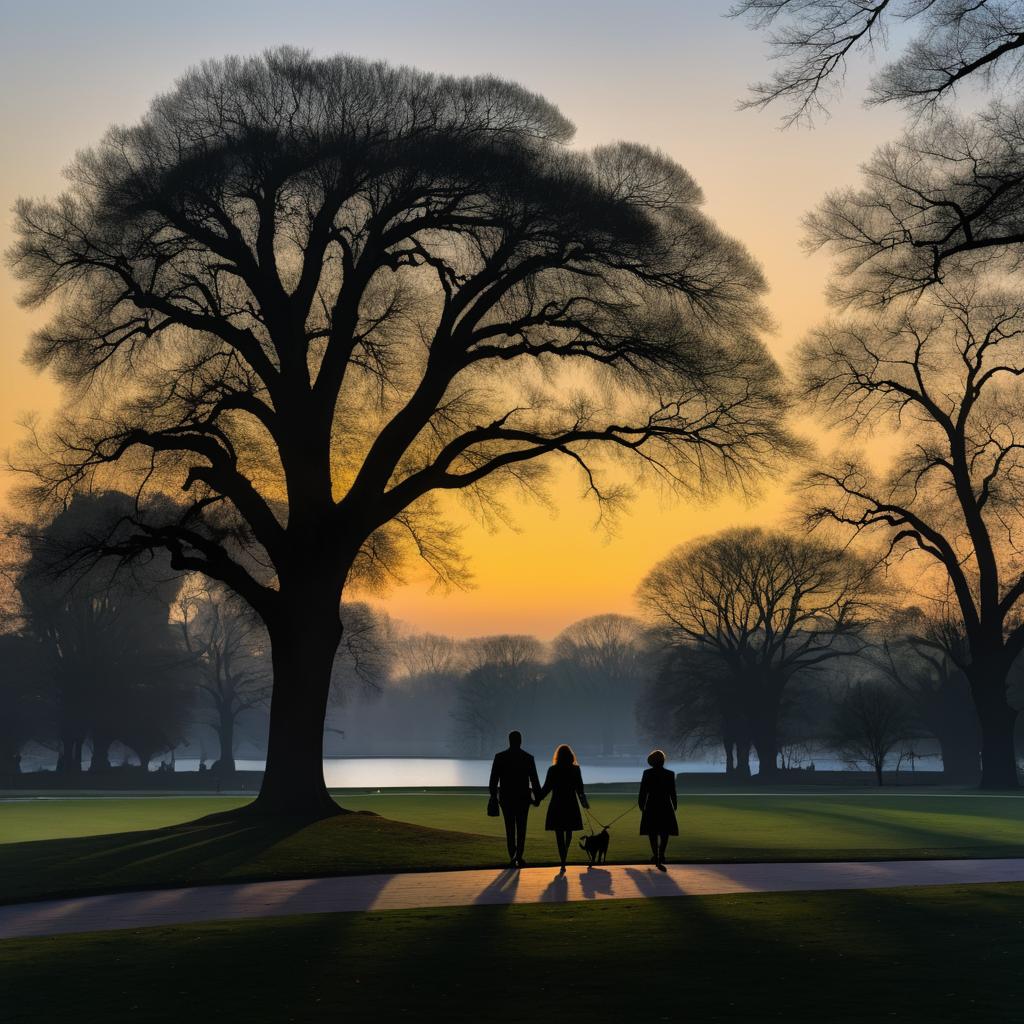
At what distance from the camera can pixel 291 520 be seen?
95.2ft

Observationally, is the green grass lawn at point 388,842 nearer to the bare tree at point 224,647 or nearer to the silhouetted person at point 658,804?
the silhouetted person at point 658,804

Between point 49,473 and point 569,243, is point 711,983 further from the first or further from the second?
point 49,473

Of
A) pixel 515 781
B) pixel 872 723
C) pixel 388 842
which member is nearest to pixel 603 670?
pixel 872 723

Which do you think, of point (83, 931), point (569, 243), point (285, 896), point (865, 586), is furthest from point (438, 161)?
point (865, 586)

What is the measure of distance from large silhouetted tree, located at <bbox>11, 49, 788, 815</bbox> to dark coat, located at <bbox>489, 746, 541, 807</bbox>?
9179 mm

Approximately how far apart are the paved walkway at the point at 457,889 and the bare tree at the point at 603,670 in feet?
404

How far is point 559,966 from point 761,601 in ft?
223

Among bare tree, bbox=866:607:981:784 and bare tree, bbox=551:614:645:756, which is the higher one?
bare tree, bbox=551:614:645:756

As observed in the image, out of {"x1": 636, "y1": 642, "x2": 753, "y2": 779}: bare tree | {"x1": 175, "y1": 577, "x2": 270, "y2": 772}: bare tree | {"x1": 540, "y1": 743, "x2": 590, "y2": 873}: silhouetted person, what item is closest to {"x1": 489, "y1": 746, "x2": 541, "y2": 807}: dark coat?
{"x1": 540, "y1": 743, "x2": 590, "y2": 873}: silhouetted person

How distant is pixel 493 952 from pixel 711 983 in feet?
8.12

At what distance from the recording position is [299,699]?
94.6ft

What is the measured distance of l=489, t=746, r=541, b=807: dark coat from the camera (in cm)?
1980

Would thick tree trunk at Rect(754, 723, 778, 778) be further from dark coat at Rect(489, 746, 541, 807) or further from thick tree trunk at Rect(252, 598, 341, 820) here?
dark coat at Rect(489, 746, 541, 807)

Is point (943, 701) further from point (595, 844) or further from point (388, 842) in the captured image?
point (595, 844)
